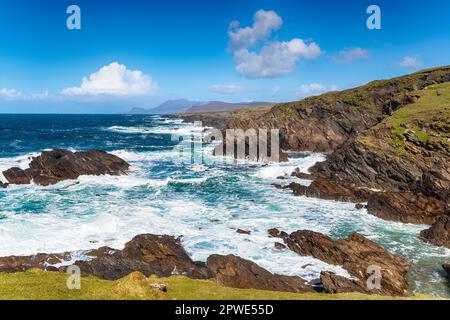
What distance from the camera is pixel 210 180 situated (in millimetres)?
59188

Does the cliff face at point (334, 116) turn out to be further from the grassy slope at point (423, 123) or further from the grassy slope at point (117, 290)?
the grassy slope at point (117, 290)

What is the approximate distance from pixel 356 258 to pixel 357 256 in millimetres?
247

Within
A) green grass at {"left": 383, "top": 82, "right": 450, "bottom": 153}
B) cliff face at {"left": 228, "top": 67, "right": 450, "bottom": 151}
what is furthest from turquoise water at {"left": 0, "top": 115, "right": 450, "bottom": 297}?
cliff face at {"left": 228, "top": 67, "right": 450, "bottom": 151}

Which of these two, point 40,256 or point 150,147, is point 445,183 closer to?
point 40,256

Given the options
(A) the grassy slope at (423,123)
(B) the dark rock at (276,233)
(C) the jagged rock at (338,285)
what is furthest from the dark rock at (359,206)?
(C) the jagged rock at (338,285)

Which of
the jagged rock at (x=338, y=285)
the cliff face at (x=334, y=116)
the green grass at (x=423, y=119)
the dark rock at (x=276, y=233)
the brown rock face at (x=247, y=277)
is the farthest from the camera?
the cliff face at (x=334, y=116)

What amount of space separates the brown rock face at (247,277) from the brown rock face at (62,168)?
39.1 metres

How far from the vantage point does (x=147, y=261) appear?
27.8 metres

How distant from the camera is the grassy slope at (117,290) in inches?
546

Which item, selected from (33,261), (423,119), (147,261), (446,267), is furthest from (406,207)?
(33,261)

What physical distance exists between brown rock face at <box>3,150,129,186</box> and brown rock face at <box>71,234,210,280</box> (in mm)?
31700

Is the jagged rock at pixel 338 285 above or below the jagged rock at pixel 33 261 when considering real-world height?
below

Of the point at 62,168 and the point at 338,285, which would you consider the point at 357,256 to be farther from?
the point at 62,168
